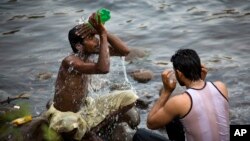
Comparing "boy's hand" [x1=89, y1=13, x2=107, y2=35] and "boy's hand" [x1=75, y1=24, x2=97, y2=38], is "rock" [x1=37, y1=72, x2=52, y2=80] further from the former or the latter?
"boy's hand" [x1=89, y1=13, x2=107, y2=35]

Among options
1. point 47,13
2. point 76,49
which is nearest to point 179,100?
point 76,49

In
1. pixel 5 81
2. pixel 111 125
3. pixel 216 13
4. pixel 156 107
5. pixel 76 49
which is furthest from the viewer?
pixel 216 13

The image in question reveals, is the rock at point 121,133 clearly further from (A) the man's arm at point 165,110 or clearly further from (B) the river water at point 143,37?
(A) the man's arm at point 165,110

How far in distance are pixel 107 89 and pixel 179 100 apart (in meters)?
4.09

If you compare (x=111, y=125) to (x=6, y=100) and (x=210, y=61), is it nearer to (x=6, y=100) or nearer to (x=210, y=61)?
(x=6, y=100)

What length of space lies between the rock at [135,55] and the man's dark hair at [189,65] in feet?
17.1

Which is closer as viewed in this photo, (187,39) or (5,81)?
(5,81)

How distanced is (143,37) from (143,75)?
261 cm

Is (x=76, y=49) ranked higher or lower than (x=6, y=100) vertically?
higher

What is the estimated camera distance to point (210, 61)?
903 cm

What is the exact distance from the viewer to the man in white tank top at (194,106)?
4.03 m

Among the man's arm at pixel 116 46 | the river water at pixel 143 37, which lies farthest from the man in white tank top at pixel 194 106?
the river water at pixel 143 37

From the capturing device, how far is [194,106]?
4.00 metres

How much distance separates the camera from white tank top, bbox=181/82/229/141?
4.03 meters
